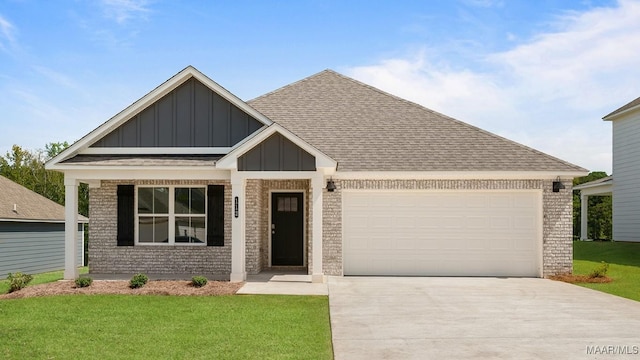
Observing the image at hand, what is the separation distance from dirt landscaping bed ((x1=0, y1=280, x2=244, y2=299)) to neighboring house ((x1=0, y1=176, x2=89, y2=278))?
780 centimetres

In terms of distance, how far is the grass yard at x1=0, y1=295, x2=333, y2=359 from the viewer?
6.86m

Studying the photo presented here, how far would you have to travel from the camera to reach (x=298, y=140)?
42.7 ft

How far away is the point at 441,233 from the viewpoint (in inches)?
585

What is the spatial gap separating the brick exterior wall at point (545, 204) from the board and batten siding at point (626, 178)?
423 inches

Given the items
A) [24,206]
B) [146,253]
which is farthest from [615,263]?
[24,206]

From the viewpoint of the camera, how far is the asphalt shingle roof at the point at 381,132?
14859 mm

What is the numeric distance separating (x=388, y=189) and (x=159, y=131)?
248 inches

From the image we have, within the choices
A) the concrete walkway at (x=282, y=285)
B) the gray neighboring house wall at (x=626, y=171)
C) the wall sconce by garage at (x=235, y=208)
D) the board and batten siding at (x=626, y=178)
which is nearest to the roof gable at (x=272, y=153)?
the wall sconce by garage at (x=235, y=208)

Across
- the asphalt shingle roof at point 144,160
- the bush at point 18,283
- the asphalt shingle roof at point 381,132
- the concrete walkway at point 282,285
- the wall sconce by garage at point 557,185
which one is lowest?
the concrete walkway at point 282,285

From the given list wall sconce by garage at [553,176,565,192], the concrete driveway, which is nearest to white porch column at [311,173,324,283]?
the concrete driveway

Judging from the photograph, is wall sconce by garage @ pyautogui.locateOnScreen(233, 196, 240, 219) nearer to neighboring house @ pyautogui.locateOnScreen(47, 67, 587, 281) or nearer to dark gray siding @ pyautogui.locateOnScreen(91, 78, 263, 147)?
neighboring house @ pyautogui.locateOnScreen(47, 67, 587, 281)

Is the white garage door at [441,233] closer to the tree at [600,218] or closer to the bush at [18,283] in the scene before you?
the bush at [18,283]

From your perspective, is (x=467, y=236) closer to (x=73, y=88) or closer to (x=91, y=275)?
(x=91, y=275)

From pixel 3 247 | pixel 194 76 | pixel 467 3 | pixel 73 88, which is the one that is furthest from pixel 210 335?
pixel 73 88
